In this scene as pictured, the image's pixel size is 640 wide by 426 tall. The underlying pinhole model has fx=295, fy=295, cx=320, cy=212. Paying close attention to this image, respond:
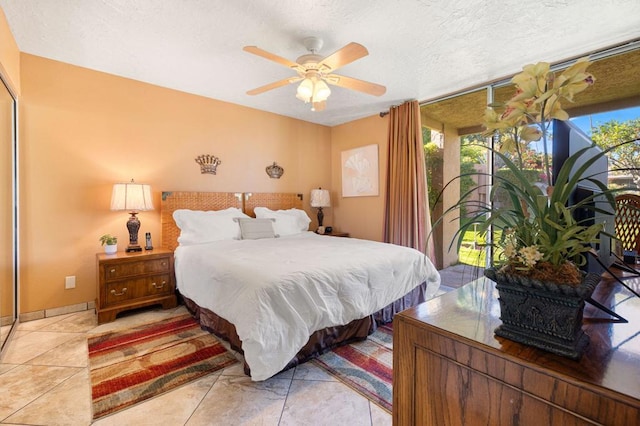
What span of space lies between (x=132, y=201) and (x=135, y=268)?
677 mm

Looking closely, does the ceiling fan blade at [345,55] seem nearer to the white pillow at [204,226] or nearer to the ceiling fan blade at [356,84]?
the ceiling fan blade at [356,84]

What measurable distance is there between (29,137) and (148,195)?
113cm

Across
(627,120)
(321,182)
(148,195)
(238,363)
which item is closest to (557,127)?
(238,363)

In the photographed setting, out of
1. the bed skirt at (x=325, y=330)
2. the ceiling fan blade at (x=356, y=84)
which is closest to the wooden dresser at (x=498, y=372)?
the bed skirt at (x=325, y=330)

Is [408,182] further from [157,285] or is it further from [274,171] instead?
[157,285]

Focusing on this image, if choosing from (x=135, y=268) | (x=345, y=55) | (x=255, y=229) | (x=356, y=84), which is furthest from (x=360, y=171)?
(x=135, y=268)

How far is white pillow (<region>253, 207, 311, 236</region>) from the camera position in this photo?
398cm

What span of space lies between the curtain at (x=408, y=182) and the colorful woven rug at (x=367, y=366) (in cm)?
173

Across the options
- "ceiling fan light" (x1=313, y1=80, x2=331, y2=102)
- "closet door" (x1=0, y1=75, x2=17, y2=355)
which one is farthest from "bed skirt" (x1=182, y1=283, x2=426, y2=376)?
"ceiling fan light" (x1=313, y1=80, x2=331, y2=102)

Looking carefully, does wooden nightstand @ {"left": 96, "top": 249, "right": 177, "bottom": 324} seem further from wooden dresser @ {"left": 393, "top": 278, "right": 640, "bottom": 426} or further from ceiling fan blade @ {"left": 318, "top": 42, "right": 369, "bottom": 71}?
wooden dresser @ {"left": 393, "top": 278, "right": 640, "bottom": 426}

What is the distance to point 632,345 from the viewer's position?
2.24 feet

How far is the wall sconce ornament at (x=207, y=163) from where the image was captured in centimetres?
Result: 383

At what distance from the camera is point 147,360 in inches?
84.2

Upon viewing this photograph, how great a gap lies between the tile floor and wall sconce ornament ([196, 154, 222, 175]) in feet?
7.67
